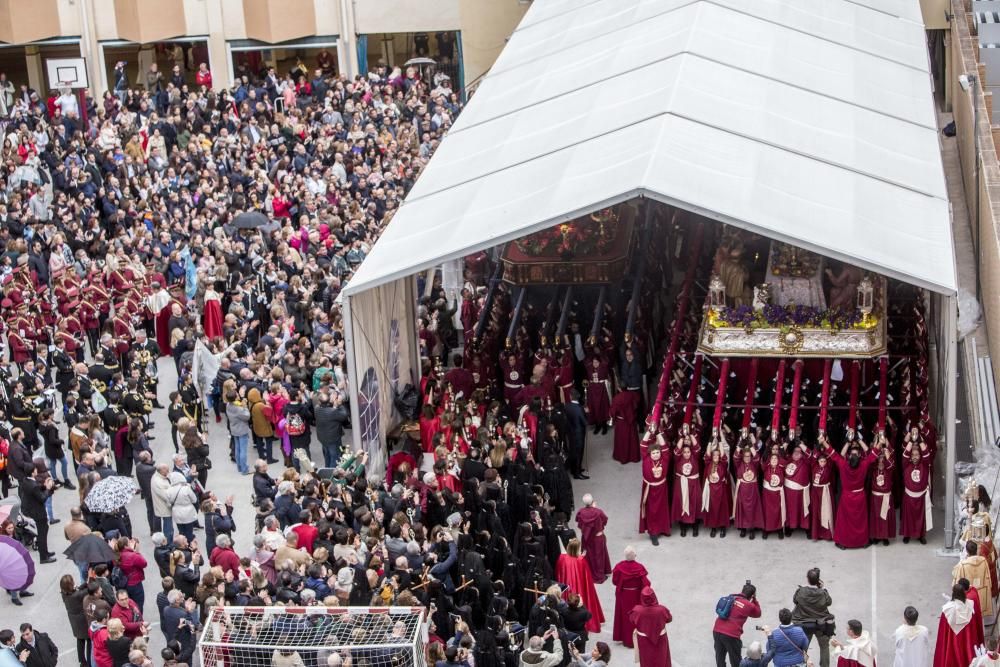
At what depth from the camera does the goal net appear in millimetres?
17734

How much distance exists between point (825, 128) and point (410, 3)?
23.2m

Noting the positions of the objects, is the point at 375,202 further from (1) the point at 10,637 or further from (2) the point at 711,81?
(1) the point at 10,637

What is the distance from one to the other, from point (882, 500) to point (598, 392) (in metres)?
5.92

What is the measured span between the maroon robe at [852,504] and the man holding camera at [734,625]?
3755 millimetres

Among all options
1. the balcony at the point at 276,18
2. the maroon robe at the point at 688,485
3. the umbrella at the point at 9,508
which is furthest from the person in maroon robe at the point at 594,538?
the balcony at the point at 276,18

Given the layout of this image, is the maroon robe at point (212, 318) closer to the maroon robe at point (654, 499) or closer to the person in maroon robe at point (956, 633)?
the maroon robe at point (654, 499)

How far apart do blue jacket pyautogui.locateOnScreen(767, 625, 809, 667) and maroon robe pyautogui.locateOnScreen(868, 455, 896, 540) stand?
15.2 ft

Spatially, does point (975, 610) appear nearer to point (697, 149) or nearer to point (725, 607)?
point (725, 607)

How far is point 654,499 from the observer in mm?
23156

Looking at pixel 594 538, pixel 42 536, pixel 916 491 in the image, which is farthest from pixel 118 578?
pixel 916 491

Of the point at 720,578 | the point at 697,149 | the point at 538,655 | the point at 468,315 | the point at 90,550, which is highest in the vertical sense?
the point at 697,149

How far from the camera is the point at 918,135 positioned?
29.2 m

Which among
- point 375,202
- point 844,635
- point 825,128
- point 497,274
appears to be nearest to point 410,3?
point 375,202

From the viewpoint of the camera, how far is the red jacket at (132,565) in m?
20.5
